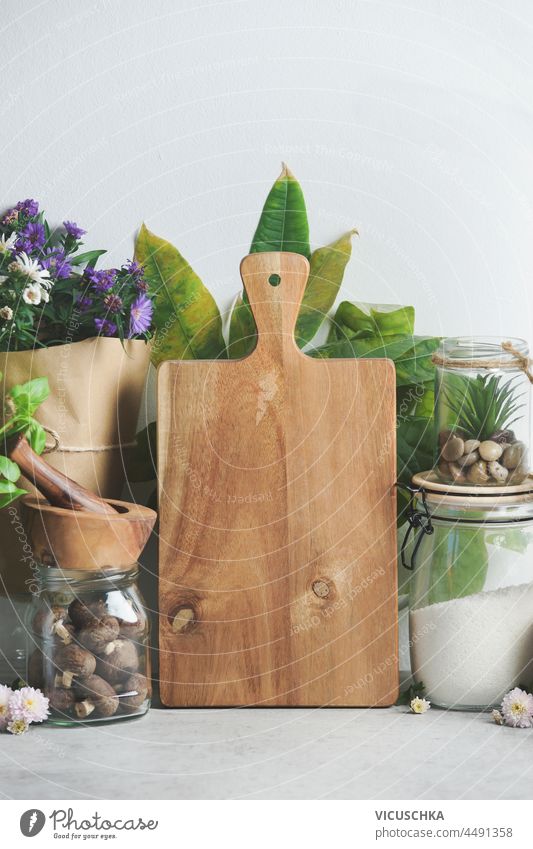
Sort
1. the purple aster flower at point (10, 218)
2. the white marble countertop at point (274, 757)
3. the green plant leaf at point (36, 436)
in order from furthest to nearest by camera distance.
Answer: the purple aster flower at point (10, 218), the green plant leaf at point (36, 436), the white marble countertop at point (274, 757)

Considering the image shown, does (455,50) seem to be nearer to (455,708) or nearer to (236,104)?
(236,104)

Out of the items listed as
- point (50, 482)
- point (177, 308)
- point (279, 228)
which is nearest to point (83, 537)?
point (50, 482)

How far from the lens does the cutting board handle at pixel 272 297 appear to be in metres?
0.84

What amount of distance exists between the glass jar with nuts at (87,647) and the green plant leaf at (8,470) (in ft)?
0.30

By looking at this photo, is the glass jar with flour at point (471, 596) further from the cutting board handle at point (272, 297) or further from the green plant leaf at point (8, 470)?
the green plant leaf at point (8, 470)

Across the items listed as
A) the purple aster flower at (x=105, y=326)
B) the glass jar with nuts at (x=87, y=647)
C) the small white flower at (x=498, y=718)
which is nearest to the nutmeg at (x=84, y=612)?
the glass jar with nuts at (x=87, y=647)

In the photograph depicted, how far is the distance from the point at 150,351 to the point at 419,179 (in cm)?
32

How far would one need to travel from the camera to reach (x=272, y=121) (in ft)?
3.09

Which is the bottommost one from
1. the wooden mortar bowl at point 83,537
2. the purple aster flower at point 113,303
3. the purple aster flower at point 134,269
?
the wooden mortar bowl at point 83,537

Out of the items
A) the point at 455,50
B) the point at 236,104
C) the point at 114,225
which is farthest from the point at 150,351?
the point at 455,50

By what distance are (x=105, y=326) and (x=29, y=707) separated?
0.34 meters

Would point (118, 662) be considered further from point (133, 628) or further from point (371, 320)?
point (371, 320)

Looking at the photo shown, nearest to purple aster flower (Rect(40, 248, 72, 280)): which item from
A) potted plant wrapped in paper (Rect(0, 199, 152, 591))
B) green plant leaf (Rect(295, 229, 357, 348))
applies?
potted plant wrapped in paper (Rect(0, 199, 152, 591))

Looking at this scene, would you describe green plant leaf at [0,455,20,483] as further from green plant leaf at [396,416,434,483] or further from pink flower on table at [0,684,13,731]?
green plant leaf at [396,416,434,483]
